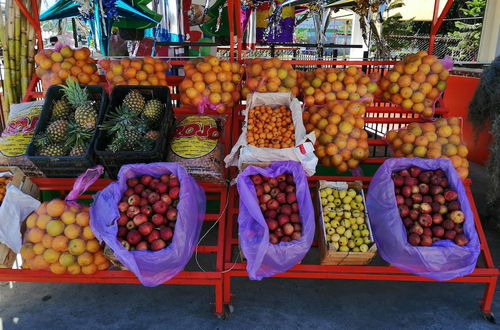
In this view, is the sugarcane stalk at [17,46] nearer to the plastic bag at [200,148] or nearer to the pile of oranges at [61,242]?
the plastic bag at [200,148]

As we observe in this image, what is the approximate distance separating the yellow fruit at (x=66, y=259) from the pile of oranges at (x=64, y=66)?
1844 millimetres

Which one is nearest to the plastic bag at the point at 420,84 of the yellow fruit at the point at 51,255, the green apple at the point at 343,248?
the green apple at the point at 343,248

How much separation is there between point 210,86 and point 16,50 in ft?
7.49

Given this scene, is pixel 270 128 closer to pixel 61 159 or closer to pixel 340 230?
pixel 340 230

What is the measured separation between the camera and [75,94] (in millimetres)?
3027

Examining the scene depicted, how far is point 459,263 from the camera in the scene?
2271 millimetres

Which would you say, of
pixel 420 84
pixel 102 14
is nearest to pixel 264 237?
pixel 420 84

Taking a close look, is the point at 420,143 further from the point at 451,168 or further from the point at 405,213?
the point at 405,213

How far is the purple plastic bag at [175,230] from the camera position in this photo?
83.9 inches

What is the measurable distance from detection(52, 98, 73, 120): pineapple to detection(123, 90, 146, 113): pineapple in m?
0.52

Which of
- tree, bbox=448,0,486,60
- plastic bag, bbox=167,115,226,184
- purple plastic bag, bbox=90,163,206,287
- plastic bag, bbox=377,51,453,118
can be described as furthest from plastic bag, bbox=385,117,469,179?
tree, bbox=448,0,486,60

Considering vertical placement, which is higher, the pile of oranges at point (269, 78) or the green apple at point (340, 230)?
the pile of oranges at point (269, 78)

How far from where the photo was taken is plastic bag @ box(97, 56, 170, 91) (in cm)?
338

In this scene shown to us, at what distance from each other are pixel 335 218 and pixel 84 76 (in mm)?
2662
